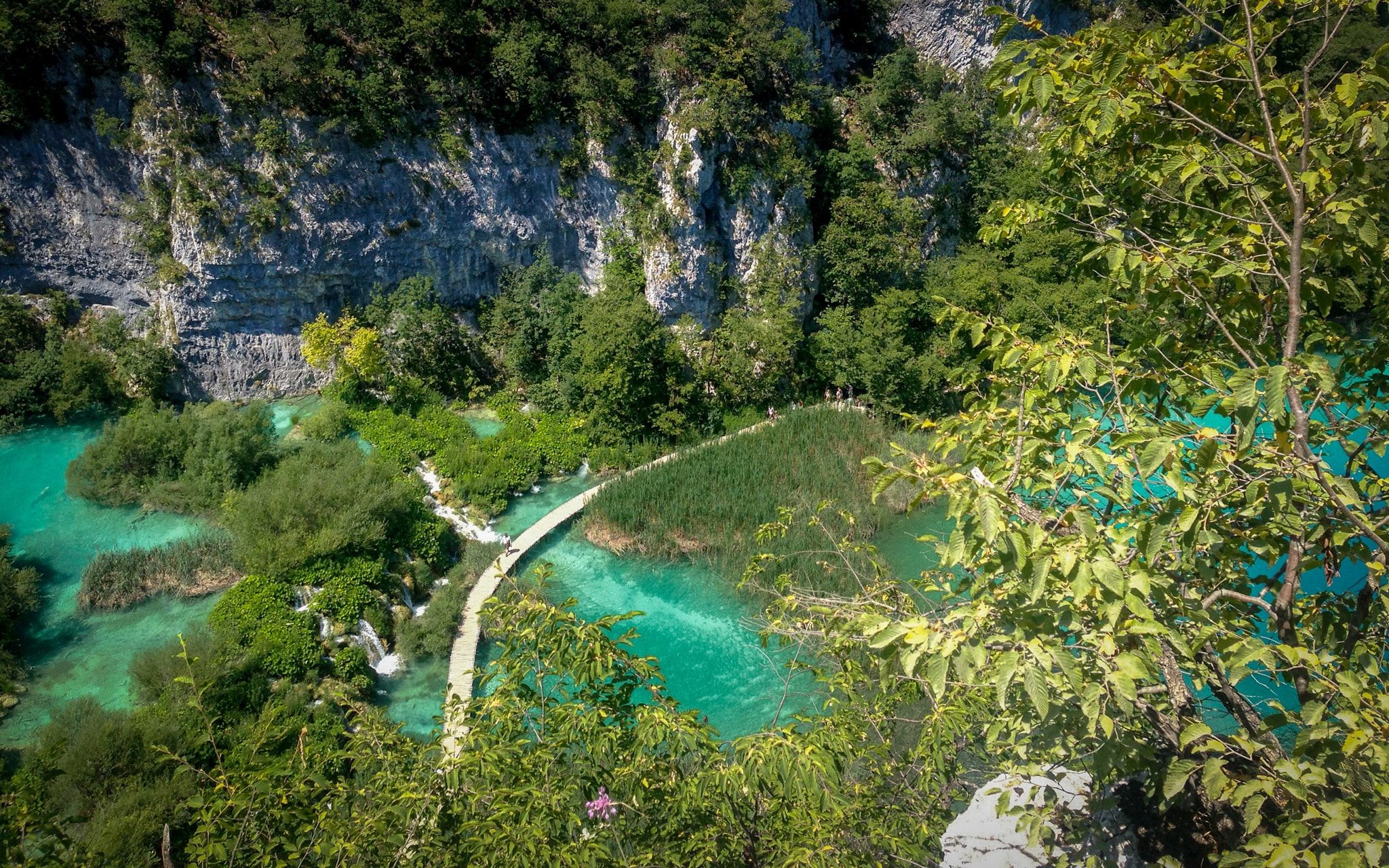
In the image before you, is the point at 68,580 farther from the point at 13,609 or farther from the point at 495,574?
the point at 495,574

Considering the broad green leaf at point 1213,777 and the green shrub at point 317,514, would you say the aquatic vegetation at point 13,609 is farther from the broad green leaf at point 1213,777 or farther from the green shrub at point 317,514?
the broad green leaf at point 1213,777

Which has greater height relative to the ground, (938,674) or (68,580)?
(938,674)

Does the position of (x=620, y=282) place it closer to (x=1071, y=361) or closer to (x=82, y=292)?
(x=82, y=292)

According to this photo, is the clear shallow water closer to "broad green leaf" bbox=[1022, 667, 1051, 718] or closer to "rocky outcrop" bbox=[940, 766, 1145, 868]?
"rocky outcrop" bbox=[940, 766, 1145, 868]

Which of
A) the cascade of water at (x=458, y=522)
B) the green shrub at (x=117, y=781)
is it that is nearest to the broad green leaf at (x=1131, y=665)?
the green shrub at (x=117, y=781)

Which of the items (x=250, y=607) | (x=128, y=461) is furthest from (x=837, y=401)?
(x=128, y=461)
